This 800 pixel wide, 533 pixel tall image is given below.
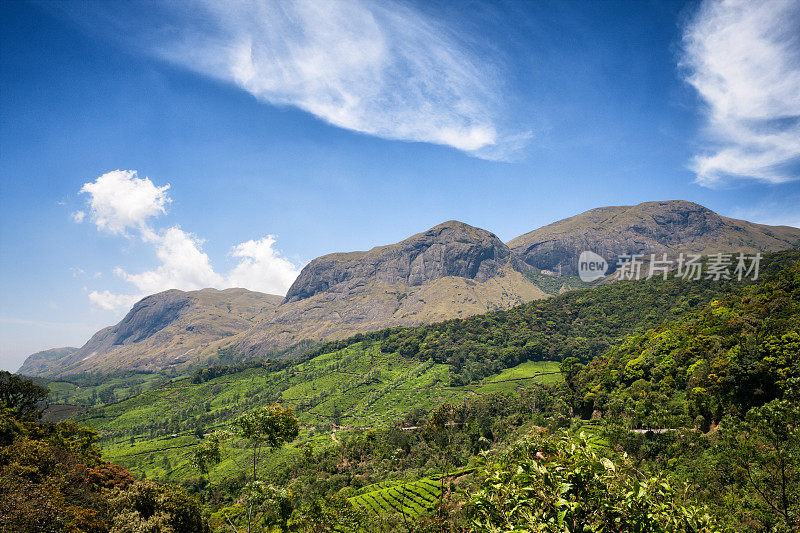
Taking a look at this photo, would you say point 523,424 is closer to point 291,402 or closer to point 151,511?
point 151,511

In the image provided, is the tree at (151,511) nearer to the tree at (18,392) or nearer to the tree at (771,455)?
the tree at (771,455)

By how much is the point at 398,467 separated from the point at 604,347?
99410mm

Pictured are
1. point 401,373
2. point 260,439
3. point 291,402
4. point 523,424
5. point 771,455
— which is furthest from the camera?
point 401,373

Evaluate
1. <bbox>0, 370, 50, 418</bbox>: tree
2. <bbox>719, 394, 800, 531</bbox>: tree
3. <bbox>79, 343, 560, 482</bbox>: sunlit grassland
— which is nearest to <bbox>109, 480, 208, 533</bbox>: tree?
<bbox>719, 394, 800, 531</bbox>: tree

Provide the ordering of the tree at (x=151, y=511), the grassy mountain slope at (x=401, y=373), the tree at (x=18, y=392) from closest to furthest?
the tree at (x=151, y=511)
the tree at (x=18, y=392)
the grassy mountain slope at (x=401, y=373)

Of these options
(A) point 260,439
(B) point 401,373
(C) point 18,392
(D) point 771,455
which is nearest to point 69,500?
(A) point 260,439

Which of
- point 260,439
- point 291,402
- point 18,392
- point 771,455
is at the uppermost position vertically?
point 771,455

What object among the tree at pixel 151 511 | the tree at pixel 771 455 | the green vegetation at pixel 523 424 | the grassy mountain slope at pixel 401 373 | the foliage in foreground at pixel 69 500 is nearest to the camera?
the green vegetation at pixel 523 424

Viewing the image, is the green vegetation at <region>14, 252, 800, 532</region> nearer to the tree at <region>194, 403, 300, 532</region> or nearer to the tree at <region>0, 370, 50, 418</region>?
the tree at <region>194, 403, 300, 532</region>

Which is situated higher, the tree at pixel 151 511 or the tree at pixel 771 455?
the tree at pixel 771 455

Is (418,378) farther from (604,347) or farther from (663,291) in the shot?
(663,291)

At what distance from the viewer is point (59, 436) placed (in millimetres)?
43312

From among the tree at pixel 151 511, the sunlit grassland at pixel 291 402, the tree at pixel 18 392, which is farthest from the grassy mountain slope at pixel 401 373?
the tree at pixel 151 511

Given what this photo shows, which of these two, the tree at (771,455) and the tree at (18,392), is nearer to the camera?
the tree at (771,455)
